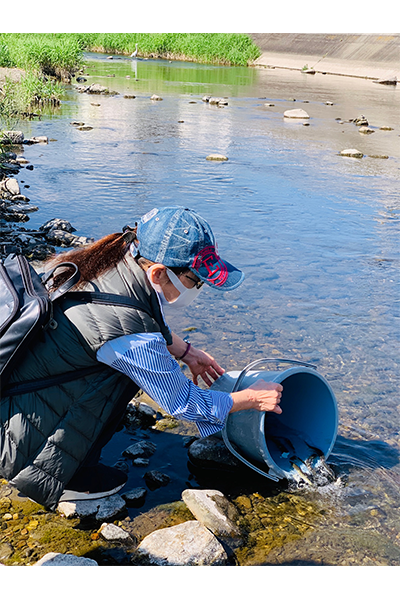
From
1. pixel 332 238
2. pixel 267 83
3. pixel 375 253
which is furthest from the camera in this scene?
pixel 267 83

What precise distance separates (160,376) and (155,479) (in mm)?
803

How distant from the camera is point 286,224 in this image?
701cm

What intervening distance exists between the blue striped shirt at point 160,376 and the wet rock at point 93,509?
0.56 meters

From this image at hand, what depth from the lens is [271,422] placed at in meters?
3.41

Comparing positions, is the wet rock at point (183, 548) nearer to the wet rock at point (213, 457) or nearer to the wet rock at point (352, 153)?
the wet rock at point (213, 457)

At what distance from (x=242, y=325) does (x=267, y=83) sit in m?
22.8

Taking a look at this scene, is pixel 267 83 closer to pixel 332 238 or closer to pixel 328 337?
pixel 332 238

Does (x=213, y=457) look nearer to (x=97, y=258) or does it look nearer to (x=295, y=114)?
(x=97, y=258)

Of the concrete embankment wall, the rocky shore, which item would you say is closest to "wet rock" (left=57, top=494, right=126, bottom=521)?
the rocky shore

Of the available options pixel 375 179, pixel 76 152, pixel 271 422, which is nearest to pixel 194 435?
pixel 271 422

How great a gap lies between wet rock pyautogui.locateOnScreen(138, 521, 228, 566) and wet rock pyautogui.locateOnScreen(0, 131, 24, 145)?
8805 millimetres

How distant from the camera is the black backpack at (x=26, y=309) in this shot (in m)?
2.12

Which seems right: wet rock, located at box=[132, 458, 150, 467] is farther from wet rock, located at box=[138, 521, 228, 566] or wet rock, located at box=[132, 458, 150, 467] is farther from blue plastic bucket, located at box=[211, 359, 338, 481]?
wet rock, located at box=[138, 521, 228, 566]

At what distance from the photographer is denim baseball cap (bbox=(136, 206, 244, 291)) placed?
2.28 m
